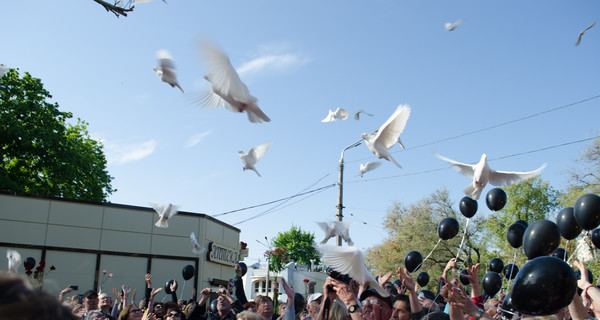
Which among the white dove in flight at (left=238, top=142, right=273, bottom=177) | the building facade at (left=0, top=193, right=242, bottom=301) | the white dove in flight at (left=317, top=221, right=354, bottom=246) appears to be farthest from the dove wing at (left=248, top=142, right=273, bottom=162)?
the building facade at (left=0, top=193, right=242, bottom=301)

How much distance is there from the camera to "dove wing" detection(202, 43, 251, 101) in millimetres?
4629

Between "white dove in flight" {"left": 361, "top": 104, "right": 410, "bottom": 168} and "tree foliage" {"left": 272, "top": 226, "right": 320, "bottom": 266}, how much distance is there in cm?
6764

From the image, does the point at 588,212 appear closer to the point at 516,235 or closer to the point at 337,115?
the point at 516,235

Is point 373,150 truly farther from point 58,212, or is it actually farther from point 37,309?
point 58,212

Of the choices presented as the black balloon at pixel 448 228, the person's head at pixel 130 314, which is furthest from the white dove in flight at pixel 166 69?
the black balloon at pixel 448 228

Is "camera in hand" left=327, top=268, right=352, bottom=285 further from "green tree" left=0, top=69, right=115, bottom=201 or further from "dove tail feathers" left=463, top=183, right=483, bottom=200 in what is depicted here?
"green tree" left=0, top=69, right=115, bottom=201

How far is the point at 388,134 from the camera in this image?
6746 millimetres

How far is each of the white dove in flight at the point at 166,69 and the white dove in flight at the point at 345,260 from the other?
2727 mm

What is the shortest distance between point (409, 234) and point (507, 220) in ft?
21.8

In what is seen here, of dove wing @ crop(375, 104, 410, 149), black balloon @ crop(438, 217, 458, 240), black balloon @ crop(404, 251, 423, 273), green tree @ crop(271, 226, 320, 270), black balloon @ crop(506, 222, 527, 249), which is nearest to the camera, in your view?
dove wing @ crop(375, 104, 410, 149)

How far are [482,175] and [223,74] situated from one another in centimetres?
400

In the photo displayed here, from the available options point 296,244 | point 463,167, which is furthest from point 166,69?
point 296,244

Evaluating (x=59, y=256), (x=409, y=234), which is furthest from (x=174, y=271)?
(x=409, y=234)

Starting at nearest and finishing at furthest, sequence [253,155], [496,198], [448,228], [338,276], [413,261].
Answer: [338,276] → [253,155] → [496,198] → [448,228] → [413,261]
